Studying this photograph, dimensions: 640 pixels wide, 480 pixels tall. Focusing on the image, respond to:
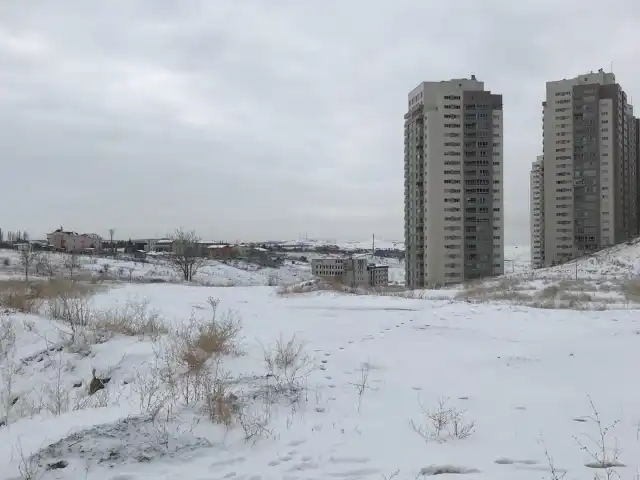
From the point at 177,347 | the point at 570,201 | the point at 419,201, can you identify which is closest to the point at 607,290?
the point at 177,347

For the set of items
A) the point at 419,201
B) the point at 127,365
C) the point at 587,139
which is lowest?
the point at 127,365

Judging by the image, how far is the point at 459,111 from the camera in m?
59.7

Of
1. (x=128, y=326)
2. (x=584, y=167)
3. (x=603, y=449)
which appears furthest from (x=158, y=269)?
(x=603, y=449)

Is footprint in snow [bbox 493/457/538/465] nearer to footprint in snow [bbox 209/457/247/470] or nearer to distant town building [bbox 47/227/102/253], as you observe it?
footprint in snow [bbox 209/457/247/470]

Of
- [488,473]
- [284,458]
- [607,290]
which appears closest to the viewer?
[488,473]

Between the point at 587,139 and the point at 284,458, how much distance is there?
240 feet

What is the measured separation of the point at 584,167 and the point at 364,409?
233 ft

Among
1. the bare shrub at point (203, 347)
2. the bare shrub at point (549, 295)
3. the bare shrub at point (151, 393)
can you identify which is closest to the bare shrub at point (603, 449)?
the bare shrub at point (151, 393)

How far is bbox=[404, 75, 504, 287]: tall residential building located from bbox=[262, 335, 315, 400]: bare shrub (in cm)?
5377

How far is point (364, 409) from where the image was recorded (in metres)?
4.32

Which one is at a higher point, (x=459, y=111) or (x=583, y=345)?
(x=459, y=111)

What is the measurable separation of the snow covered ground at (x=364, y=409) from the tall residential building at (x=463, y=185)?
51250 millimetres

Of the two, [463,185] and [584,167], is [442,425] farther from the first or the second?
[584,167]

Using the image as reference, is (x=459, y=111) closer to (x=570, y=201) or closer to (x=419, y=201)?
(x=419, y=201)
